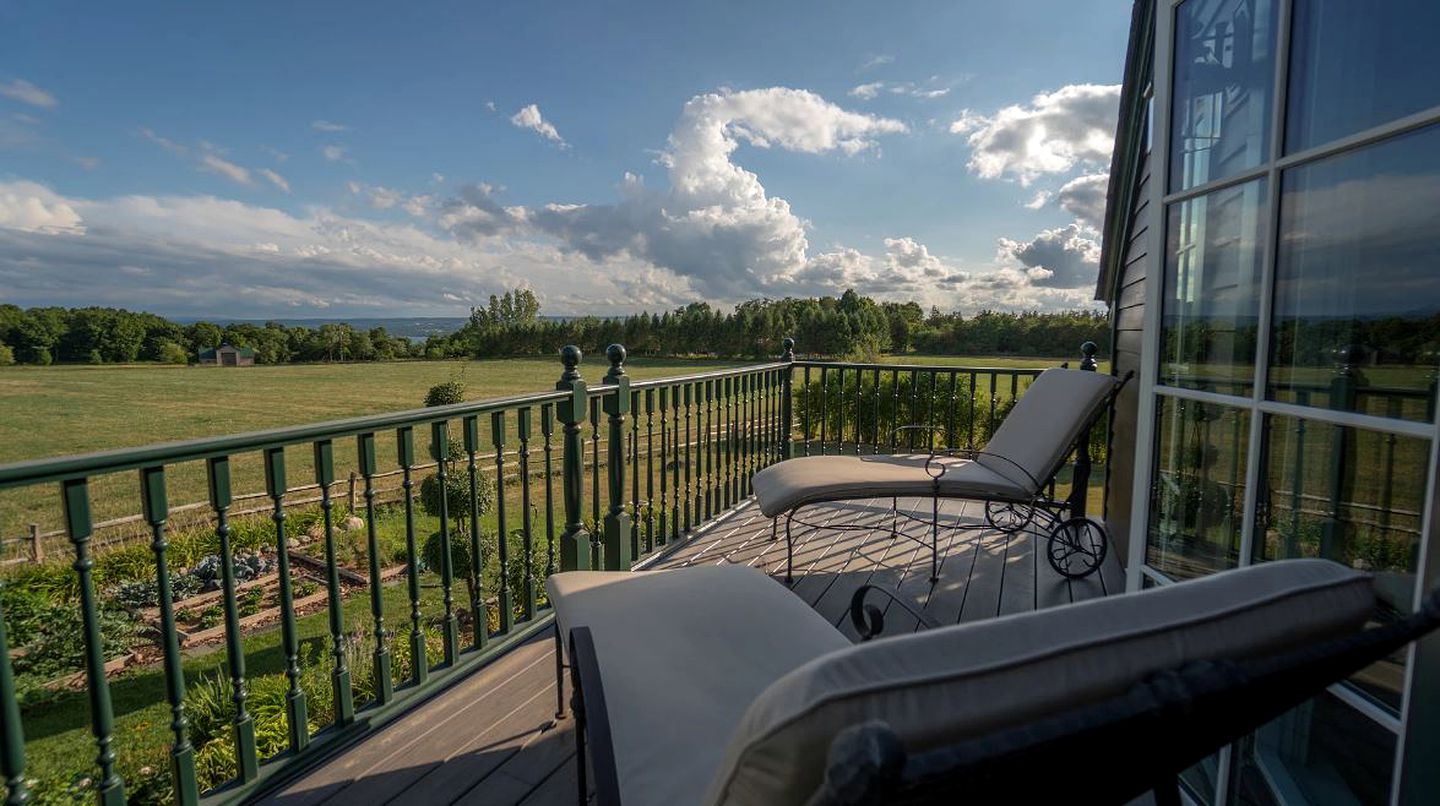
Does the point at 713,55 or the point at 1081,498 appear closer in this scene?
the point at 1081,498

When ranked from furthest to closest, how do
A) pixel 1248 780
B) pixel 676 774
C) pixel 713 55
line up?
pixel 713 55, pixel 1248 780, pixel 676 774

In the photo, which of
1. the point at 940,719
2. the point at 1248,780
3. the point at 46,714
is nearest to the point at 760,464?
the point at 1248,780

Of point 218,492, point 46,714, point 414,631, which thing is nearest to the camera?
point 218,492

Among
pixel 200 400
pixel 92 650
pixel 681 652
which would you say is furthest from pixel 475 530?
pixel 200 400

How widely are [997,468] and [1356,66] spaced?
7.88 ft

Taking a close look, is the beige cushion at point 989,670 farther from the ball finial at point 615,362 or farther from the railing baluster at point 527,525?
the ball finial at point 615,362

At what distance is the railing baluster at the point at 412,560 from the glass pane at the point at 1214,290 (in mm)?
2305

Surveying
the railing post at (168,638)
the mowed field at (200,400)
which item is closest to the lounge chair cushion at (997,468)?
the railing post at (168,638)

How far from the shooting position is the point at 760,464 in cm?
502

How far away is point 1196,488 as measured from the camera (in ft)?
5.93

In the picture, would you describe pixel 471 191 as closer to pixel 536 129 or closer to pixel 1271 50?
pixel 536 129

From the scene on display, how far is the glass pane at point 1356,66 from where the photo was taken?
1071mm

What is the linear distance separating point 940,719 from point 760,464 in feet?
14.7

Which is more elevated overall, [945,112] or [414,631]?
[945,112]
